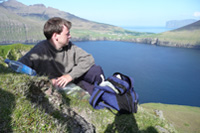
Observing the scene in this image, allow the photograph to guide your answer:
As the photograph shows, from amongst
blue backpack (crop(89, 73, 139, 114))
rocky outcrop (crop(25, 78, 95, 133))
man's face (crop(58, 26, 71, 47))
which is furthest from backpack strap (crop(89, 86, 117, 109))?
man's face (crop(58, 26, 71, 47))

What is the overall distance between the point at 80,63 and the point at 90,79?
77 centimetres

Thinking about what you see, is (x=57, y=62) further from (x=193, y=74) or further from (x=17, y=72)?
(x=193, y=74)

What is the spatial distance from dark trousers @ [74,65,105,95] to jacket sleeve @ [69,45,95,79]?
0.22m

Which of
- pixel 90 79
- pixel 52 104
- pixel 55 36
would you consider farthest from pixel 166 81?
pixel 52 104

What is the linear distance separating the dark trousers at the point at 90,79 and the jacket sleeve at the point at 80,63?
217 mm

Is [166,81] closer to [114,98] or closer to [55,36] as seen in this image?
[114,98]

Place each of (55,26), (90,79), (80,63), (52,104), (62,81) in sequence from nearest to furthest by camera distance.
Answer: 1. (52,104)
2. (55,26)
3. (62,81)
4. (80,63)
5. (90,79)

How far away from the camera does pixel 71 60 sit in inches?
225

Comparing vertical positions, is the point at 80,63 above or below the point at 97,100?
above

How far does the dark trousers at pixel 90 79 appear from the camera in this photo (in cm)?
569

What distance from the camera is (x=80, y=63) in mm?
5523

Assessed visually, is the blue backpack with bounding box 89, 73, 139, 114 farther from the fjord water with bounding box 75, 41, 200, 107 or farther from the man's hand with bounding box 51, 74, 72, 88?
the fjord water with bounding box 75, 41, 200, 107

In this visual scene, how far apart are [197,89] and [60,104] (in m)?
102

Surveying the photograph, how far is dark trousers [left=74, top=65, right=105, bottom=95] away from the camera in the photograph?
224 inches
